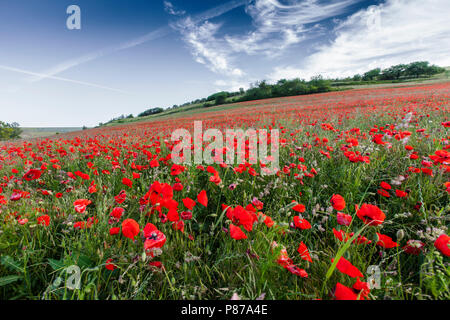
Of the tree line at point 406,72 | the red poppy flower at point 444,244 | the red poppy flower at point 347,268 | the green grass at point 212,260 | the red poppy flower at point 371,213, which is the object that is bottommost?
the green grass at point 212,260

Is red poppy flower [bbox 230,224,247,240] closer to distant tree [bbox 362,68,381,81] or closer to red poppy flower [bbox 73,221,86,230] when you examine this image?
red poppy flower [bbox 73,221,86,230]

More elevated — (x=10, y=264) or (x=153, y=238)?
(x=153, y=238)

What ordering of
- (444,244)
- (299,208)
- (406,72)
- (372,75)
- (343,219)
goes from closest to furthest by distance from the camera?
(444,244), (343,219), (299,208), (406,72), (372,75)

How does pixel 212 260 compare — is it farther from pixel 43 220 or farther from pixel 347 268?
pixel 43 220

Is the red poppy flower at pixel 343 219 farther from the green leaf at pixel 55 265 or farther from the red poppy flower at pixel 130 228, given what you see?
the green leaf at pixel 55 265

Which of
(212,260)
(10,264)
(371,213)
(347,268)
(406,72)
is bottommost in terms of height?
(212,260)

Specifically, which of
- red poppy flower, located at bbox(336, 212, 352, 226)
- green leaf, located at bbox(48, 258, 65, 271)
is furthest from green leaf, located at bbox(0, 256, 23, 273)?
red poppy flower, located at bbox(336, 212, 352, 226)

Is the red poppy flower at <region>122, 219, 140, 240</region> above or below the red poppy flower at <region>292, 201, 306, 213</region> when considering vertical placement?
above

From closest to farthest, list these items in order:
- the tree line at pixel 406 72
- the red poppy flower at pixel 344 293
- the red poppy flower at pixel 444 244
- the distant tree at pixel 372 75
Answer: the red poppy flower at pixel 344 293
the red poppy flower at pixel 444 244
the tree line at pixel 406 72
the distant tree at pixel 372 75

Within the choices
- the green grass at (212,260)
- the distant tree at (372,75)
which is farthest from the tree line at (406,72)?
the green grass at (212,260)

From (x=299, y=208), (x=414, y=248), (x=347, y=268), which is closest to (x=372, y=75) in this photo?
(x=414, y=248)

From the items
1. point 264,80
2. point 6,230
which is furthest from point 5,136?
point 264,80

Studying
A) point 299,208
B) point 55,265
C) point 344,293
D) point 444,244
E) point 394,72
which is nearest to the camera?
point 344,293
